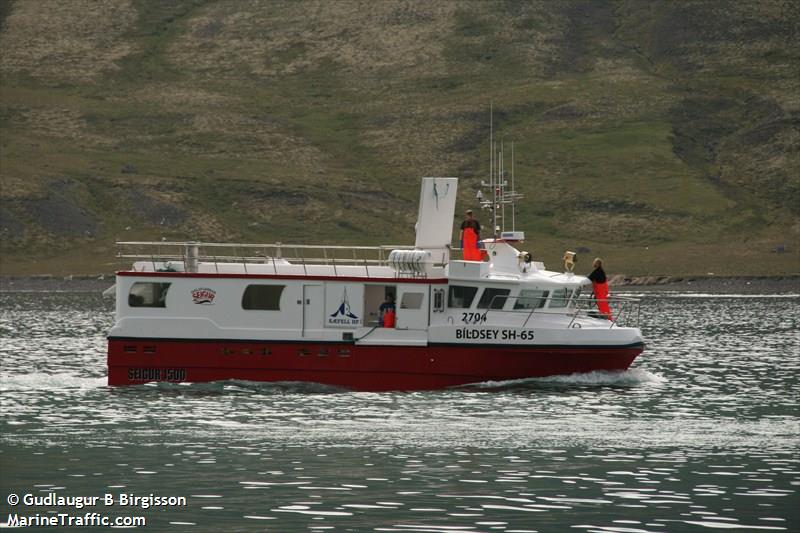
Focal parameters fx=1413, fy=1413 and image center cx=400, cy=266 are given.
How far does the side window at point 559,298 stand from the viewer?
45969 mm

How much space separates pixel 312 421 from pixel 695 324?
5094cm

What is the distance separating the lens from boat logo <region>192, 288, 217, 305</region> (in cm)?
4556

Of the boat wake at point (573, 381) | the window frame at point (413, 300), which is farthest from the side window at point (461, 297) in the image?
the boat wake at point (573, 381)

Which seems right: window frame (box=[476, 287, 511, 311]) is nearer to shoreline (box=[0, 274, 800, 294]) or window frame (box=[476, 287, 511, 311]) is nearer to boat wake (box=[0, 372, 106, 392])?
boat wake (box=[0, 372, 106, 392])

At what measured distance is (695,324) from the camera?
282 ft

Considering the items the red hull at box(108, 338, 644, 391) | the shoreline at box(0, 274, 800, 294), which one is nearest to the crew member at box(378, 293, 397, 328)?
the red hull at box(108, 338, 644, 391)

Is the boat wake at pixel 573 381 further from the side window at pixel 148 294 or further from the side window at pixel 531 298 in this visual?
the side window at pixel 148 294

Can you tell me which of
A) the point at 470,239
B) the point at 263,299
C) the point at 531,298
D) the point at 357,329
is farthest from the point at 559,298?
the point at 263,299

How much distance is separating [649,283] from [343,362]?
99139 mm

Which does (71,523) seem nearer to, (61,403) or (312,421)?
(312,421)

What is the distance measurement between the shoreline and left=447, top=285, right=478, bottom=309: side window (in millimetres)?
89711

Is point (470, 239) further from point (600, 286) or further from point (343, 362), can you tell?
point (343, 362)

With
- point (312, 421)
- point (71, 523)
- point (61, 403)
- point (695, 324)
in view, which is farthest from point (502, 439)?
point (695, 324)

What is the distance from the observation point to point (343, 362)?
45406 millimetres
